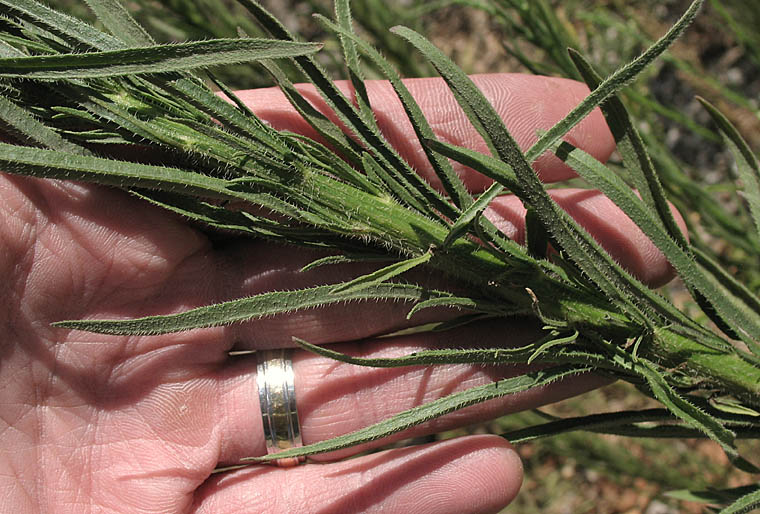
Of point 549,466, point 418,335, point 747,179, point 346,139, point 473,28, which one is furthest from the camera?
point 473,28

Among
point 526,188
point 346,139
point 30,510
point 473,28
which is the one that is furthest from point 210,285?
point 473,28

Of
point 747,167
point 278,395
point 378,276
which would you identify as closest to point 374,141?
point 378,276

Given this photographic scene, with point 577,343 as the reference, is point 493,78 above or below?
above

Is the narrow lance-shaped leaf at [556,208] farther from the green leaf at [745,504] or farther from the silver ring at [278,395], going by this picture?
the silver ring at [278,395]

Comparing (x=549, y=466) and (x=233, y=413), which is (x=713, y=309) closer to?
(x=233, y=413)

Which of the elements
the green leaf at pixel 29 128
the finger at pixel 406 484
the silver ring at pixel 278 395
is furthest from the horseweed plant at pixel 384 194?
the silver ring at pixel 278 395

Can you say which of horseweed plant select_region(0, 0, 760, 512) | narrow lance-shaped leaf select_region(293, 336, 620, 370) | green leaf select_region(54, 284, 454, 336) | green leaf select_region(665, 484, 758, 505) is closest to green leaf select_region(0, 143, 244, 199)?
horseweed plant select_region(0, 0, 760, 512)

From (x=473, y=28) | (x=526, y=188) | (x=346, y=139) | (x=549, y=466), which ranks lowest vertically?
(x=549, y=466)
